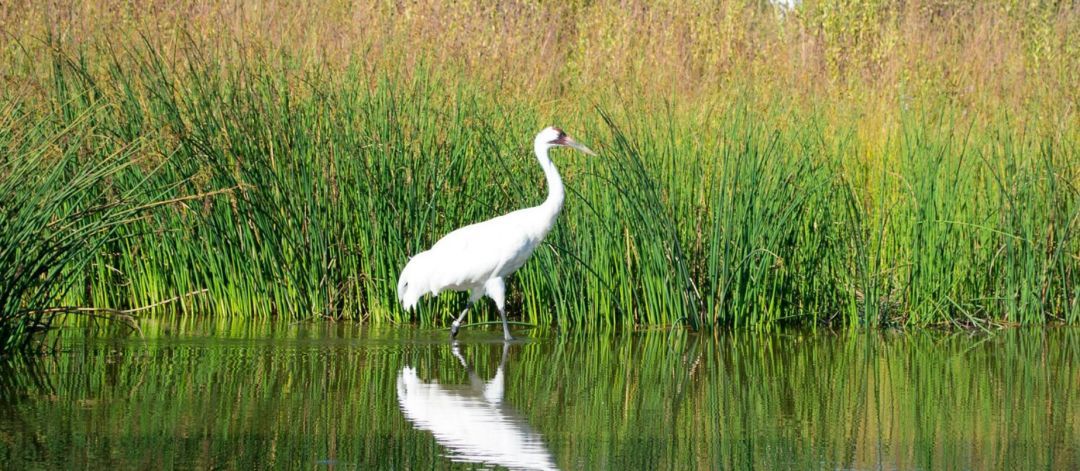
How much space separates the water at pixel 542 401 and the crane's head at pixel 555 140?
0.96 m

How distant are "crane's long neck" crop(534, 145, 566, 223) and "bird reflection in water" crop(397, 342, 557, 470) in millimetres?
1270

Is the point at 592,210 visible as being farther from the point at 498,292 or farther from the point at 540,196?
the point at 540,196

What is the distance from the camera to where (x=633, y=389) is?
589 cm

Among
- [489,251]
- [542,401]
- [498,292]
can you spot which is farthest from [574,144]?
[542,401]

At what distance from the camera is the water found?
451 centimetres

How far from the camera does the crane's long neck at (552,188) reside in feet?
24.4

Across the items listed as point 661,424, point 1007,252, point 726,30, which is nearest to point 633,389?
point 661,424

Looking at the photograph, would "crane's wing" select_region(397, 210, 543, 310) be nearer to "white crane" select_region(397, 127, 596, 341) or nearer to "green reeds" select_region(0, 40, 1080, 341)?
"white crane" select_region(397, 127, 596, 341)

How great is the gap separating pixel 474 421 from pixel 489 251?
227cm

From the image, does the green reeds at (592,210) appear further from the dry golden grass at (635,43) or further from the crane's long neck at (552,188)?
the dry golden grass at (635,43)

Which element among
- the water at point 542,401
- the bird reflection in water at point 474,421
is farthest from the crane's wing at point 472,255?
the bird reflection in water at point 474,421

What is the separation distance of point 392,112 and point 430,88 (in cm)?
45

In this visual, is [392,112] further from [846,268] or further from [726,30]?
[726,30]

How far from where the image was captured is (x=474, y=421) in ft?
16.8
